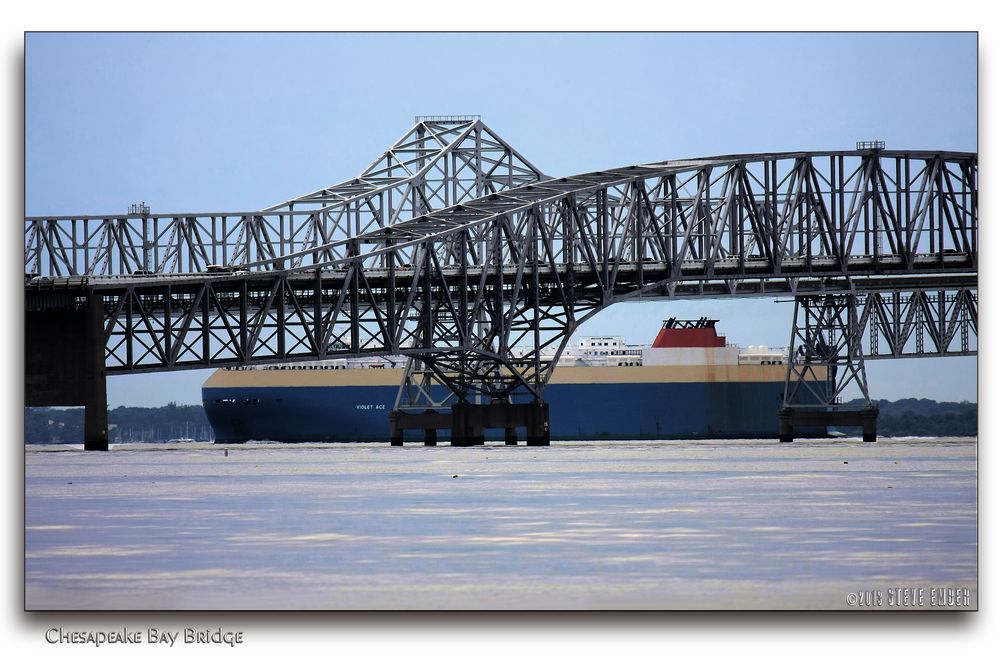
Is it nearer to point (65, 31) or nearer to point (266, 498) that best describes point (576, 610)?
point (65, 31)

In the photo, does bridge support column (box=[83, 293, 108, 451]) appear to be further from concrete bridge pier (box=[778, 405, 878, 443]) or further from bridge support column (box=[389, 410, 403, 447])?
concrete bridge pier (box=[778, 405, 878, 443])

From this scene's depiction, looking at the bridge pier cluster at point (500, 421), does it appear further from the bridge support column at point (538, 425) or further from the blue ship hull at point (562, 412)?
the blue ship hull at point (562, 412)

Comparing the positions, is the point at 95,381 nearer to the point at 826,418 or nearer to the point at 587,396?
the point at 826,418

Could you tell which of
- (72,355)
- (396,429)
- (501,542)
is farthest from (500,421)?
(501,542)

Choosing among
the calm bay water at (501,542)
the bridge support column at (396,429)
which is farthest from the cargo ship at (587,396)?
the calm bay water at (501,542)

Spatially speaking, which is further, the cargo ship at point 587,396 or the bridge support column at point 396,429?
the cargo ship at point 587,396

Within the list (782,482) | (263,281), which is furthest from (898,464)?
(263,281)

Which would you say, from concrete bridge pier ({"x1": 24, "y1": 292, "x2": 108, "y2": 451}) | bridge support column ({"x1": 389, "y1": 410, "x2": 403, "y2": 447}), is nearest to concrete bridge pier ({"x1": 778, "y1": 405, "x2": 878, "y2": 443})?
bridge support column ({"x1": 389, "y1": 410, "x2": 403, "y2": 447})
